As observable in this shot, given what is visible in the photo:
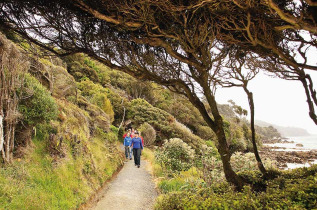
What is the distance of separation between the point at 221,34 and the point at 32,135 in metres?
5.66

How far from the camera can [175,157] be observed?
28.5 feet

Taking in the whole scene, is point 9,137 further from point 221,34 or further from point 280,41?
point 280,41

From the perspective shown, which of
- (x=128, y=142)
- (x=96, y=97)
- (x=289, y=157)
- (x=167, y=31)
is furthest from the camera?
(x=289, y=157)

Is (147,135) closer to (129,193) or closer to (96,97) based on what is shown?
(96,97)

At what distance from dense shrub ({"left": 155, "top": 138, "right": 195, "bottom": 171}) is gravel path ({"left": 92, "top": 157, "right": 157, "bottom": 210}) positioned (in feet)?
3.05

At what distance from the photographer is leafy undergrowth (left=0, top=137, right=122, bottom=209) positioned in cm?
351

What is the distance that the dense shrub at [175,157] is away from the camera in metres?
8.35

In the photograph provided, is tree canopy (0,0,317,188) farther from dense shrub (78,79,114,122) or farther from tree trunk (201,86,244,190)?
dense shrub (78,79,114,122)

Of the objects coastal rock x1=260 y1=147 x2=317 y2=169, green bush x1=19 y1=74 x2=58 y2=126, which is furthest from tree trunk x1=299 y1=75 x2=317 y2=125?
coastal rock x1=260 y1=147 x2=317 y2=169

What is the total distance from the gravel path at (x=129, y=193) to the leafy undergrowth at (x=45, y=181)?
0.47m

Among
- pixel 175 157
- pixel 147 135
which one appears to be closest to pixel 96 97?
pixel 147 135

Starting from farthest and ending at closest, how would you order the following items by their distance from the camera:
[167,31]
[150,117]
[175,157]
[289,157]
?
[289,157], [150,117], [175,157], [167,31]

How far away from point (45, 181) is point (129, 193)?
2633mm

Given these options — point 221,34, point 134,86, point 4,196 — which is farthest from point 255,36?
point 134,86
